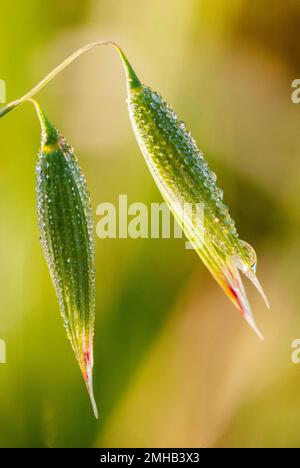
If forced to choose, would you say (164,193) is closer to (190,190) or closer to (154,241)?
(190,190)

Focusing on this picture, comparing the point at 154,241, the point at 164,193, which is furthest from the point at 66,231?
the point at 154,241

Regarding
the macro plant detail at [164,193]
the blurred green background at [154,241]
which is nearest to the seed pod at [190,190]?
the macro plant detail at [164,193]

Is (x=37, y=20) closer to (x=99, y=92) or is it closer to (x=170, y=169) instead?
(x=99, y=92)

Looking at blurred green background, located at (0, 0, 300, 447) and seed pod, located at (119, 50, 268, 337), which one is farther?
blurred green background, located at (0, 0, 300, 447)

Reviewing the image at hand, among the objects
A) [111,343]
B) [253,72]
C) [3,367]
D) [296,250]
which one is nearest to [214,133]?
[253,72]

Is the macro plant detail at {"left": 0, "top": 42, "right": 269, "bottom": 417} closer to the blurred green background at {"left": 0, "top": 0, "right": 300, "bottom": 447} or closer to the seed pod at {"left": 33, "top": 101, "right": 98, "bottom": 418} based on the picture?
the seed pod at {"left": 33, "top": 101, "right": 98, "bottom": 418}

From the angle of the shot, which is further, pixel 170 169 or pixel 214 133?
pixel 214 133

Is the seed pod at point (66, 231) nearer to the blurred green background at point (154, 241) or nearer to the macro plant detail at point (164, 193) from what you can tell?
the macro plant detail at point (164, 193)

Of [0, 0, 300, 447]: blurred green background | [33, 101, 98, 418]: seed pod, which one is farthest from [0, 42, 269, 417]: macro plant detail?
[0, 0, 300, 447]: blurred green background
